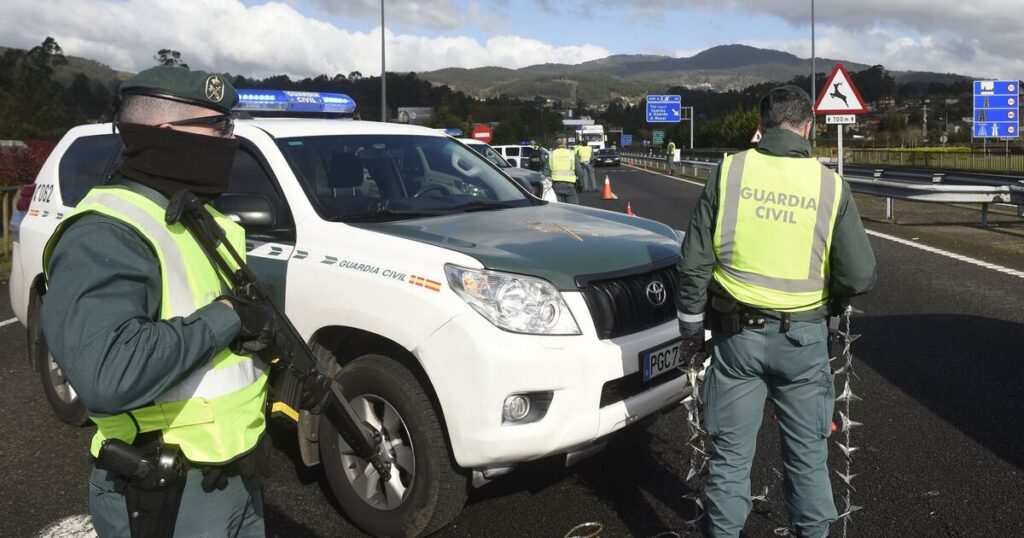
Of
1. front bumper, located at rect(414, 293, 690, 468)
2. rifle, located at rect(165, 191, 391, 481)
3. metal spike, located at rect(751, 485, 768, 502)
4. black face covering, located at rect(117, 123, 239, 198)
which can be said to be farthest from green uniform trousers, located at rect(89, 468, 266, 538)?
metal spike, located at rect(751, 485, 768, 502)

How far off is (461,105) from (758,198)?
5016 inches

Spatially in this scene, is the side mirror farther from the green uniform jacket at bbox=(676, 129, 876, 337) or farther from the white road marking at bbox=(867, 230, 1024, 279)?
the white road marking at bbox=(867, 230, 1024, 279)

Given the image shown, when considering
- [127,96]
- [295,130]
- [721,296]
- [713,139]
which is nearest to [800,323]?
[721,296]

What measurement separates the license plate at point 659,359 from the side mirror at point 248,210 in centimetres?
178

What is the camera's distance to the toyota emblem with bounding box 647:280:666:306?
4075 millimetres

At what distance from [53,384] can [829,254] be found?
4798 mm

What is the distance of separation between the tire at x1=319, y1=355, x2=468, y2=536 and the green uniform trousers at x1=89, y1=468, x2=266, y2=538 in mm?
1385

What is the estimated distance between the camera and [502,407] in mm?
3531

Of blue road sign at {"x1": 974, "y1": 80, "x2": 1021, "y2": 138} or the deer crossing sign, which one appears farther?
blue road sign at {"x1": 974, "y1": 80, "x2": 1021, "y2": 138}

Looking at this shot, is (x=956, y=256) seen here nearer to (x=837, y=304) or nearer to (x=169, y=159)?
(x=837, y=304)

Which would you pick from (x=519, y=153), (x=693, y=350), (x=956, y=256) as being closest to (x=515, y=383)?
(x=693, y=350)

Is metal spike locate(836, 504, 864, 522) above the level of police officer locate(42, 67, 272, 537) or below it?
below

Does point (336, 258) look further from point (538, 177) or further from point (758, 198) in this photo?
point (538, 177)

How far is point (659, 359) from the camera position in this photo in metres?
3.99
